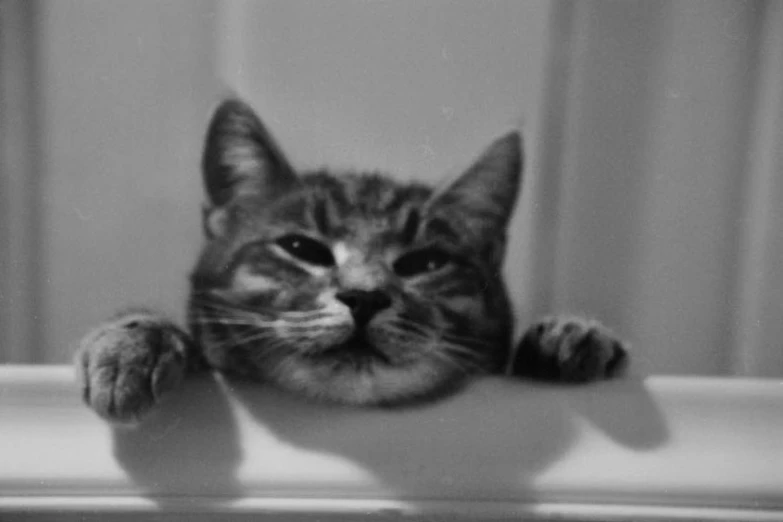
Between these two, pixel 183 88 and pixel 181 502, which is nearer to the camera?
pixel 181 502

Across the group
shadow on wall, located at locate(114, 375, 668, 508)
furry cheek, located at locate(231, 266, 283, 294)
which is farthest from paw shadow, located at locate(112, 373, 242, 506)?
furry cheek, located at locate(231, 266, 283, 294)

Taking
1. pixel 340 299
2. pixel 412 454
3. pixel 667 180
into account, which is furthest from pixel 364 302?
pixel 667 180

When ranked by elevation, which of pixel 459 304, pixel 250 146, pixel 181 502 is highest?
pixel 250 146

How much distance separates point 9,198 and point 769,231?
748 mm

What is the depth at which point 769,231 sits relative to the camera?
2.19 ft

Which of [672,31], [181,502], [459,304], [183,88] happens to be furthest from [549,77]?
[181,502]

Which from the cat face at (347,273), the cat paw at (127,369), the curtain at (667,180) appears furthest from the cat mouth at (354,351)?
the curtain at (667,180)

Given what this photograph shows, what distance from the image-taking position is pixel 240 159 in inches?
24.4

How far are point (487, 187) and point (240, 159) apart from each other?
237mm

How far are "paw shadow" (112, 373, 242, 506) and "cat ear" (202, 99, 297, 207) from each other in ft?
0.66

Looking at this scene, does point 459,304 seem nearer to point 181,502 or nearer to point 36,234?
point 181,502

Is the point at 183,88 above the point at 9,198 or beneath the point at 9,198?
above

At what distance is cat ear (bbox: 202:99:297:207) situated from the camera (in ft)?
2.01

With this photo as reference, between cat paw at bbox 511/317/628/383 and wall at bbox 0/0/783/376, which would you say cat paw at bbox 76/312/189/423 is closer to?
wall at bbox 0/0/783/376
